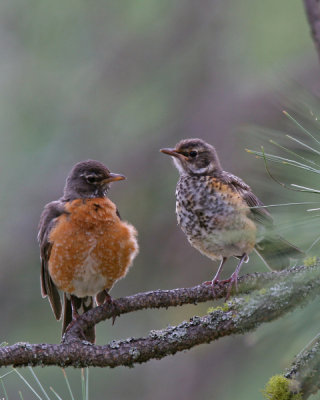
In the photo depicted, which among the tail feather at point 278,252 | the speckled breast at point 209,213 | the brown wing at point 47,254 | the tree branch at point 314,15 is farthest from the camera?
the brown wing at point 47,254

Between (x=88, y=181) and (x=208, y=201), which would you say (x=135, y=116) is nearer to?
(x=88, y=181)

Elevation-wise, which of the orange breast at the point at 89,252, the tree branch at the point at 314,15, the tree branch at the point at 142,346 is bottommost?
the tree branch at the point at 142,346

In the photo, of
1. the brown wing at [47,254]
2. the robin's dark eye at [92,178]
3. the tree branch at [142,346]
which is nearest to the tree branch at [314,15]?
the tree branch at [142,346]

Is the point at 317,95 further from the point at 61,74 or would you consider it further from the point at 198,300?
the point at 61,74

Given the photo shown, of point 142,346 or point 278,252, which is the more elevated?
point 278,252

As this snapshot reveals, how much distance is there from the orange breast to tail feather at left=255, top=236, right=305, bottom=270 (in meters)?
1.77

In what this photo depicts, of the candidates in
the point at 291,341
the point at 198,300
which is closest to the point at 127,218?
the point at 198,300

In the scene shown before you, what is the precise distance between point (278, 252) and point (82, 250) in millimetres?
2188

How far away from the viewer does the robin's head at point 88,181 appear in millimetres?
5000

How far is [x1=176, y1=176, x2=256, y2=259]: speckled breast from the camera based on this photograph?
12.9ft

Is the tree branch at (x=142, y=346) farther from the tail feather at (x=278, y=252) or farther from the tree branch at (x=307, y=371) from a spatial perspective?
the tree branch at (x=307, y=371)

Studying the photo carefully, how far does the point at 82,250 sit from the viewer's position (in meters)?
4.52

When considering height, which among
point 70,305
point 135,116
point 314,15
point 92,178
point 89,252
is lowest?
point 70,305

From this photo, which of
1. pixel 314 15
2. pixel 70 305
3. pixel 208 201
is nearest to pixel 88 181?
pixel 70 305
